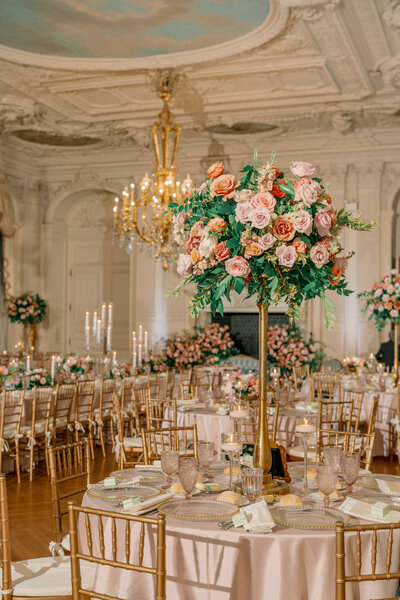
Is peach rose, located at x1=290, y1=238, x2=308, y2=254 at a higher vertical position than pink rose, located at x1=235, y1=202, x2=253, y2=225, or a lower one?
lower

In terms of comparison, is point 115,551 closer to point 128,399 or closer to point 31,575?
point 31,575

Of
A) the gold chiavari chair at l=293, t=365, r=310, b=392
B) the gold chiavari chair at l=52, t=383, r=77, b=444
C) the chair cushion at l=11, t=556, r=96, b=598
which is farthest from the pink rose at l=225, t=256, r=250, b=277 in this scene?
the gold chiavari chair at l=293, t=365, r=310, b=392

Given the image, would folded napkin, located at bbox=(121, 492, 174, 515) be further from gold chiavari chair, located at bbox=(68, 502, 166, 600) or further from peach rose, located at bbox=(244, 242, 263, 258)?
peach rose, located at bbox=(244, 242, 263, 258)

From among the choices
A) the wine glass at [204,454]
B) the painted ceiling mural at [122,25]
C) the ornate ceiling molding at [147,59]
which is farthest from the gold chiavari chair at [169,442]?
the ornate ceiling molding at [147,59]

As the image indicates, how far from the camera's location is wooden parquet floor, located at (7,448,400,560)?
491 cm

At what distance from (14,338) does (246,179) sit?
12.8m

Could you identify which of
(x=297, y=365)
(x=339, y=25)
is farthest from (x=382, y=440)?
(x=339, y=25)

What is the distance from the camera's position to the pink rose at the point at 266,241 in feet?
9.86

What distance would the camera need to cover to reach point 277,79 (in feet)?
36.0

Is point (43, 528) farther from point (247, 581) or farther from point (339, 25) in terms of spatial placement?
point (339, 25)

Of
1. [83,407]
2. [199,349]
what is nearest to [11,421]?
[83,407]

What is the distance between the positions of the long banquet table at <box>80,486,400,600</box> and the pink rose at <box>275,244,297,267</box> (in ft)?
3.71

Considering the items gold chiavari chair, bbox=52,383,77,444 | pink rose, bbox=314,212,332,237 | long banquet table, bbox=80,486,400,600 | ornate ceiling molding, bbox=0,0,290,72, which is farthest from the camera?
ornate ceiling molding, bbox=0,0,290,72

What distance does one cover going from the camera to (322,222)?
9.97 feet
